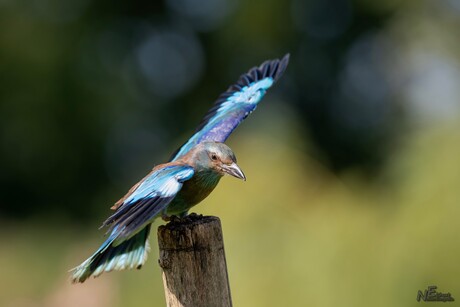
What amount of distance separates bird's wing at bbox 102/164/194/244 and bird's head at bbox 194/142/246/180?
0.15m

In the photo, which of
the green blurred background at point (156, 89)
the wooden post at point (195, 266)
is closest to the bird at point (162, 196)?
the wooden post at point (195, 266)

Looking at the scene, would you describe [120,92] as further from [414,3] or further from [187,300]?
[187,300]

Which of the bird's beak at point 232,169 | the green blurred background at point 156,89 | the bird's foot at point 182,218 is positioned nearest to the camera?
the bird's foot at point 182,218

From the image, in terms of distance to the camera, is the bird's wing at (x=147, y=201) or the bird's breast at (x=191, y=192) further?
the bird's breast at (x=191, y=192)

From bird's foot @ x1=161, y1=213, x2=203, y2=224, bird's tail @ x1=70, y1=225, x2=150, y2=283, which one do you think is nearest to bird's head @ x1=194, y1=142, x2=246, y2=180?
bird's foot @ x1=161, y1=213, x2=203, y2=224

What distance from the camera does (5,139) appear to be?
14305 millimetres

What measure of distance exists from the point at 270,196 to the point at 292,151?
1.10 meters

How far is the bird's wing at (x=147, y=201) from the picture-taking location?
4.12m

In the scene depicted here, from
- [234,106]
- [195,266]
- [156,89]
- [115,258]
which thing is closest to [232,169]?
[115,258]

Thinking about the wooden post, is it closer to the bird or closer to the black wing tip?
the bird

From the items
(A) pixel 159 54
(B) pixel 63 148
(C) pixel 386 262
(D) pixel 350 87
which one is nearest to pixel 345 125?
(D) pixel 350 87

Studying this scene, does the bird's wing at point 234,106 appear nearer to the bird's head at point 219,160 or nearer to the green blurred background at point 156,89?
the bird's head at point 219,160

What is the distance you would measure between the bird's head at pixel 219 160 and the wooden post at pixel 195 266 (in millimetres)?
768

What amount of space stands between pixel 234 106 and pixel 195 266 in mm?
2437
